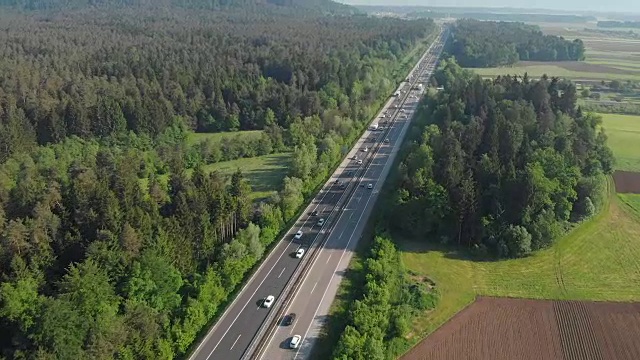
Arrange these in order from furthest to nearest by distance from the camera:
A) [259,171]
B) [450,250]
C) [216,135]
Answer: [216,135]
[259,171]
[450,250]

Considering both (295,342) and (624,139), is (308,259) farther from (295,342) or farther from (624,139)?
(624,139)

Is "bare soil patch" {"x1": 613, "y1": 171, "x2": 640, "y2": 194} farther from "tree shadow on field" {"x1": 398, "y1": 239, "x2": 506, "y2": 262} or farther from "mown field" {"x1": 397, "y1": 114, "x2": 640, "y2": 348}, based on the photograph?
"tree shadow on field" {"x1": 398, "y1": 239, "x2": 506, "y2": 262}

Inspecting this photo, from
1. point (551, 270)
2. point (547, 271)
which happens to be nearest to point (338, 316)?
point (547, 271)

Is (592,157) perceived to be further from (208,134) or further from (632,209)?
(208,134)

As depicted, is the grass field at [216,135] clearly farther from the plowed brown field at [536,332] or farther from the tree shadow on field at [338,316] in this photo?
the plowed brown field at [536,332]

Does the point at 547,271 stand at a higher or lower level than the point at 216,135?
higher

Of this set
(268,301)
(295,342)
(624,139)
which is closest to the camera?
(295,342)
